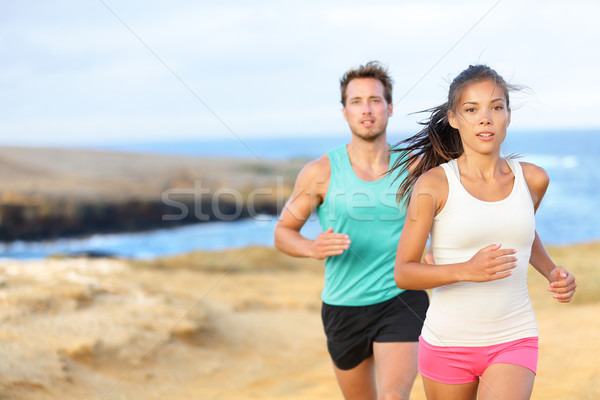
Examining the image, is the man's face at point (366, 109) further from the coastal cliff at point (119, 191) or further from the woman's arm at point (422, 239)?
the coastal cliff at point (119, 191)

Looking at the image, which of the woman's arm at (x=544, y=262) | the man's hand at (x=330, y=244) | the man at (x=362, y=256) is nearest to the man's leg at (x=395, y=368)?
the man at (x=362, y=256)

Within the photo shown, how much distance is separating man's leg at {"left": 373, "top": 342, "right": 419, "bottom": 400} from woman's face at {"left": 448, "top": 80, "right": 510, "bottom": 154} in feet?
4.92

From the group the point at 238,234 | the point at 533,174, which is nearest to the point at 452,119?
the point at 533,174

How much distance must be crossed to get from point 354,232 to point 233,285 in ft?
23.2

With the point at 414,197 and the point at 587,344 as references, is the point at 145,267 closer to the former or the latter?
the point at 587,344

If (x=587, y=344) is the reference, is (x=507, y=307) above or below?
above

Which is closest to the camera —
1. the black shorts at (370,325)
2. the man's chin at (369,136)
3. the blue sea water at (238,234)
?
the black shorts at (370,325)

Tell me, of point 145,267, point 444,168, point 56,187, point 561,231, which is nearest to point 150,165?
point 56,187

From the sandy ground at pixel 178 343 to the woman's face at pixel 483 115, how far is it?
11.4 feet

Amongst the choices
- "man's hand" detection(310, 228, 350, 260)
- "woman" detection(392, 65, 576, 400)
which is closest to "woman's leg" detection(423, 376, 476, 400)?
"woman" detection(392, 65, 576, 400)

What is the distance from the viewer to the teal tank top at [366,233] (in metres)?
3.91

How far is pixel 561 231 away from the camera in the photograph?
28281 mm

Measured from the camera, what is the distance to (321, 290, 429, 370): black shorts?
381cm

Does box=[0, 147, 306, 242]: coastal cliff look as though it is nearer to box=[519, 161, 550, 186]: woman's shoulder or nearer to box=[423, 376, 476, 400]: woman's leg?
box=[423, 376, 476, 400]: woman's leg
